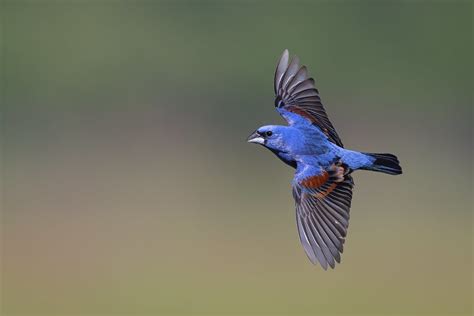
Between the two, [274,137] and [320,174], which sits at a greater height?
[274,137]

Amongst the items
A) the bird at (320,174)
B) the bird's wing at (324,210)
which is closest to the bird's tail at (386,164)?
the bird at (320,174)

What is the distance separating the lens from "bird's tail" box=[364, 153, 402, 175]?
6965 mm

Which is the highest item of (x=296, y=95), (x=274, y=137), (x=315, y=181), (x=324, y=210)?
(x=296, y=95)

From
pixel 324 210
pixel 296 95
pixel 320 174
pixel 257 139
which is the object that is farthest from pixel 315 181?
pixel 296 95

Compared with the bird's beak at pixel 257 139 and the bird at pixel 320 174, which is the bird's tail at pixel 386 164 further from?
the bird's beak at pixel 257 139

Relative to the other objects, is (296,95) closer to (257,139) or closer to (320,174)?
(257,139)

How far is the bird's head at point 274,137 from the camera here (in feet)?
23.1

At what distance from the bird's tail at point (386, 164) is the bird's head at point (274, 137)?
559 millimetres

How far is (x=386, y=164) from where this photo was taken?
7008 mm

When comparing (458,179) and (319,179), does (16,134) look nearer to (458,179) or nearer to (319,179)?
(458,179)

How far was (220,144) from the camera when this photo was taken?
60.1 feet

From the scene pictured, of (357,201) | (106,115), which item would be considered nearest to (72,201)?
(106,115)

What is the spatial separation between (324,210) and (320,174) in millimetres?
232

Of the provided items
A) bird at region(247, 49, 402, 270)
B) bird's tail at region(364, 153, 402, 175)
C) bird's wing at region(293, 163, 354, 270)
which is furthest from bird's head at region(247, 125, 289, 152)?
bird's tail at region(364, 153, 402, 175)
